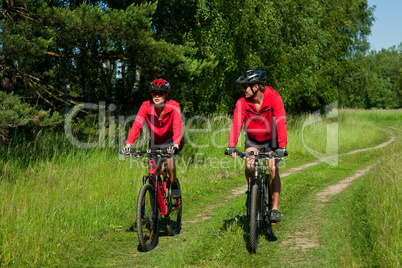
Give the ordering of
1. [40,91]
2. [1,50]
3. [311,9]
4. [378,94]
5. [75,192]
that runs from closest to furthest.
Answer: [75,192], [1,50], [40,91], [311,9], [378,94]

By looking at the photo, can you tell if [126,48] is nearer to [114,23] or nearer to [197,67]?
[114,23]

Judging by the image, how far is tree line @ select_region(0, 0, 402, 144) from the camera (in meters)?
8.69

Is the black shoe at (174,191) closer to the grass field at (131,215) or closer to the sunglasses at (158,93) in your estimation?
the grass field at (131,215)

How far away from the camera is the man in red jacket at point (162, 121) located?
5.54 meters

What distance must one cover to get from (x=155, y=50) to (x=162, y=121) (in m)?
4.81

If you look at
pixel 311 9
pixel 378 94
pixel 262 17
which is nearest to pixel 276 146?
pixel 262 17

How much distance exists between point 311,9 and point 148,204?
19.6 m

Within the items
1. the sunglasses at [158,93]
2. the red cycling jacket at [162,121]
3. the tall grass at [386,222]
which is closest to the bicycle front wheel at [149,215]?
the red cycling jacket at [162,121]

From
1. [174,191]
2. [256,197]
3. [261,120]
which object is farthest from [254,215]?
[174,191]

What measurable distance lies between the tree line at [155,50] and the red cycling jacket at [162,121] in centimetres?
323

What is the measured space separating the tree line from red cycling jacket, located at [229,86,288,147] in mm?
4732

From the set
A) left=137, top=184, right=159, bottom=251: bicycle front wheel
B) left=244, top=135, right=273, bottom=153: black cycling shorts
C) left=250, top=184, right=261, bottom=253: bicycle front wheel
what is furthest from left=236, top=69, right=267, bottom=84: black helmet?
left=137, top=184, right=159, bottom=251: bicycle front wheel

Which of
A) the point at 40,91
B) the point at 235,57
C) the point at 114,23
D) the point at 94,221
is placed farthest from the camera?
the point at 235,57

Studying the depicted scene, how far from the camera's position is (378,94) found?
273 ft
